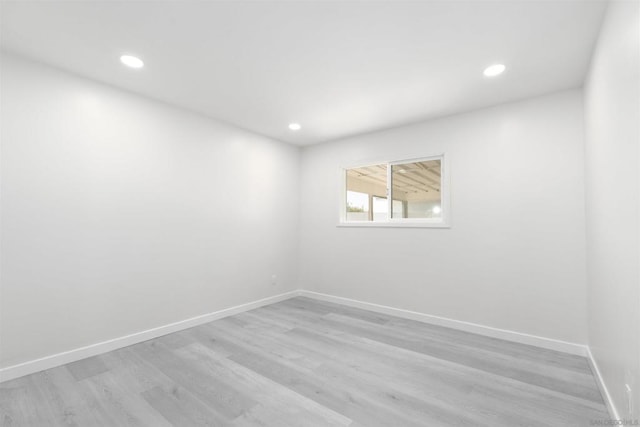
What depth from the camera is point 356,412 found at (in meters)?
1.83

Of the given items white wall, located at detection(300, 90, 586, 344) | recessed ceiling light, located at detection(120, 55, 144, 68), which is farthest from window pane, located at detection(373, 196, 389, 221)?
recessed ceiling light, located at detection(120, 55, 144, 68)

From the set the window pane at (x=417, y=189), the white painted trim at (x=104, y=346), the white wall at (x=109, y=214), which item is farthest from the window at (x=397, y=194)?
the white painted trim at (x=104, y=346)

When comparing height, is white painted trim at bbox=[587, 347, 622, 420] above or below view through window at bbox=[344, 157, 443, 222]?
below

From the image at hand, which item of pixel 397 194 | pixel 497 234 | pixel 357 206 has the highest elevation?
pixel 397 194

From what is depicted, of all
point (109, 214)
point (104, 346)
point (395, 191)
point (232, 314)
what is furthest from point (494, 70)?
point (104, 346)

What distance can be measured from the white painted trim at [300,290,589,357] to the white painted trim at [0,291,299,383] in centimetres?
165

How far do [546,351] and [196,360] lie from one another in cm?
321

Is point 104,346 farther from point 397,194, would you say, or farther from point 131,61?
point 397,194

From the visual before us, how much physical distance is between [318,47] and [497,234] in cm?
257

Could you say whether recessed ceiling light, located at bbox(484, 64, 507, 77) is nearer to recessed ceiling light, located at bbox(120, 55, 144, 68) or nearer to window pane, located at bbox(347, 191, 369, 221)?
window pane, located at bbox(347, 191, 369, 221)

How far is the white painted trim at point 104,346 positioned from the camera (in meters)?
2.21

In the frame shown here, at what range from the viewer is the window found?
3.59m

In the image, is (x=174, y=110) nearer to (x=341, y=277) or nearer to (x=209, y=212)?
(x=209, y=212)

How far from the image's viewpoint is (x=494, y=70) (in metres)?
2.44
